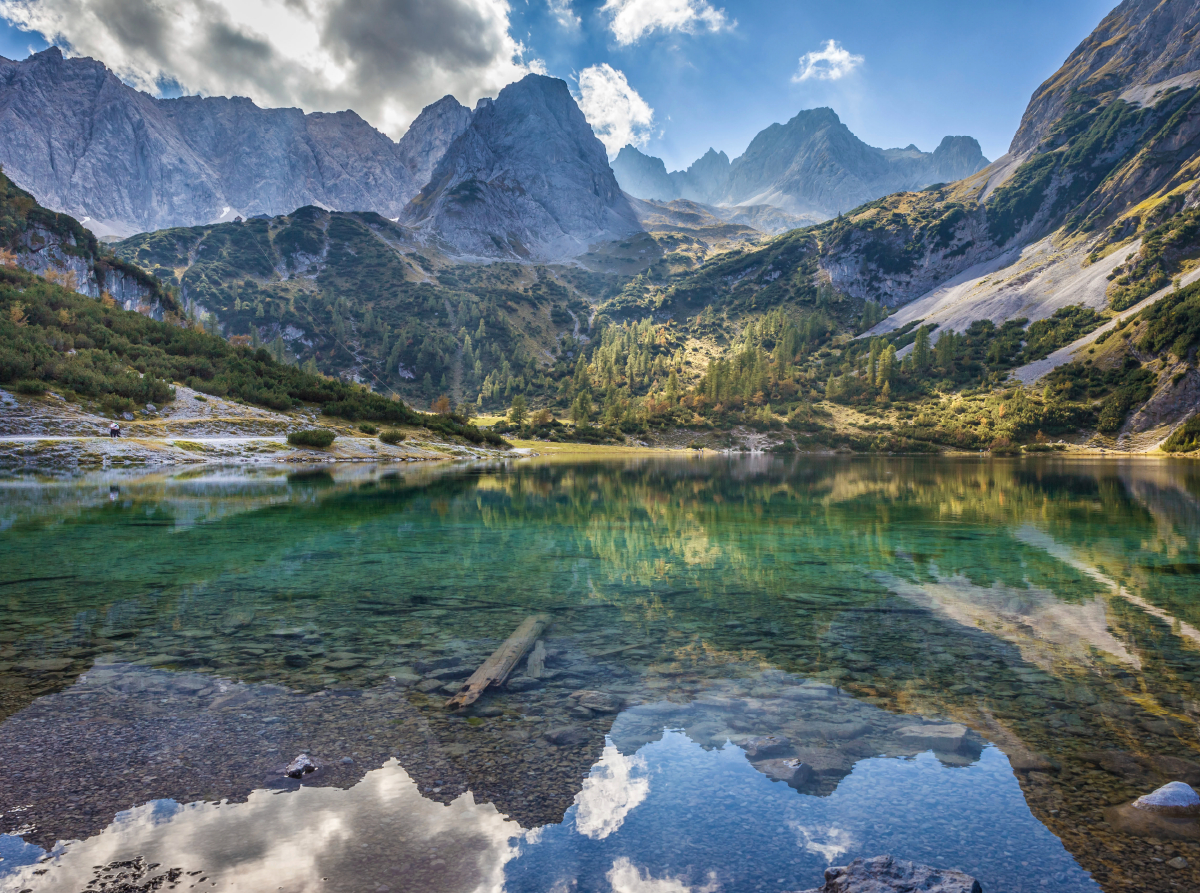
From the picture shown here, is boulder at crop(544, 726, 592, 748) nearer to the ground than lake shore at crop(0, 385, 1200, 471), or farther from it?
nearer to the ground

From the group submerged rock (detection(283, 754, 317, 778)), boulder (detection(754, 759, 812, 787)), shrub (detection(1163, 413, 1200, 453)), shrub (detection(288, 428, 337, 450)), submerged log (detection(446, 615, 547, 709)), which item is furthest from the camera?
shrub (detection(1163, 413, 1200, 453))

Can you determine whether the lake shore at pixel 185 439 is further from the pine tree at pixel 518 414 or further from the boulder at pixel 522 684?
the boulder at pixel 522 684

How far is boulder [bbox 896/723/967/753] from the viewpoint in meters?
7.21

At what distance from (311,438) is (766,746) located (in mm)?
64610

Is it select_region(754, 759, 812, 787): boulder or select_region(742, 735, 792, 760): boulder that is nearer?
select_region(754, 759, 812, 787): boulder

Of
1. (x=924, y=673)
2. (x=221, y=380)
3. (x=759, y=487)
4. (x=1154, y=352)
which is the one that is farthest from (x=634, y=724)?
(x=1154, y=352)

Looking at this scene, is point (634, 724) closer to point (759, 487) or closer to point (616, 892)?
point (616, 892)

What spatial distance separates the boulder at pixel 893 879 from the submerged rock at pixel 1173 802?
2.62 metres

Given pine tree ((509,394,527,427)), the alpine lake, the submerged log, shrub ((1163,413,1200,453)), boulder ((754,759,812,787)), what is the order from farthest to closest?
pine tree ((509,394,527,427)) < shrub ((1163,413,1200,453)) < the submerged log < boulder ((754,759,812,787)) < the alpine lake

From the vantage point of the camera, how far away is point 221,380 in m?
68.5

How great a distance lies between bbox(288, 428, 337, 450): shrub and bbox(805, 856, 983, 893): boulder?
66549 millimetres

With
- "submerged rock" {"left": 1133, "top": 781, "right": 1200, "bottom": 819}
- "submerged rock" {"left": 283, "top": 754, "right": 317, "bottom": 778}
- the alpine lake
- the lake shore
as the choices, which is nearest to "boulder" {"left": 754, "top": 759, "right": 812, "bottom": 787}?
the alpine lake

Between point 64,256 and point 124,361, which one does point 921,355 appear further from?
point 64,256

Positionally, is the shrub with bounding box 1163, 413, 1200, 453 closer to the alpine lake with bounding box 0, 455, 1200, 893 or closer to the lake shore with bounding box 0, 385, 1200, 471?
the alpine lake with bounding box 0, 455, 1200, 893
